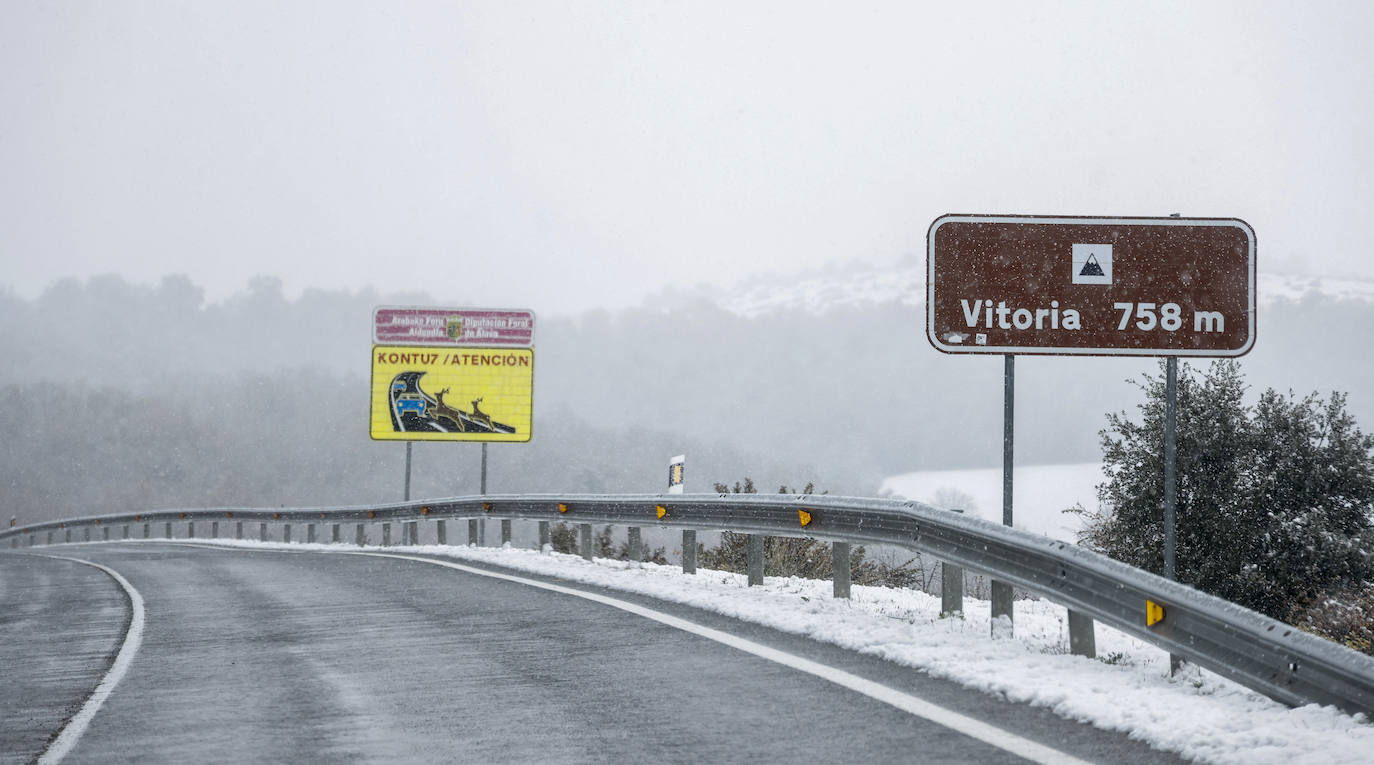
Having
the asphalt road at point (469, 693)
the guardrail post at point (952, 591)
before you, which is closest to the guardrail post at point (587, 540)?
the asphalt road at point (469, 693)

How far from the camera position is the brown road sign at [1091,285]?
335 inches

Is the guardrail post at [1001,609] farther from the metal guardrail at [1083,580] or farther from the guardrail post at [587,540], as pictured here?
the guardrail post at [587,540]

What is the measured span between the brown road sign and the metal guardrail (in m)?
1.35

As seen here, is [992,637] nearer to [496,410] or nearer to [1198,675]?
[1198,675]

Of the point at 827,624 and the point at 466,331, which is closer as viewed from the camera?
the point at 827,624

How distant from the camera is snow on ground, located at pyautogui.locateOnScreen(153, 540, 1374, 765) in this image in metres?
5.03

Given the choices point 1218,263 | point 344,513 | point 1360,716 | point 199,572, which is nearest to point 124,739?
point 1360,716

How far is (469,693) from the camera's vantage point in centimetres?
708

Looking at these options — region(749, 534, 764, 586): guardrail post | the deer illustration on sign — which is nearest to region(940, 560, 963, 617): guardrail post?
region(749, 534, 764, 586): guardrail post

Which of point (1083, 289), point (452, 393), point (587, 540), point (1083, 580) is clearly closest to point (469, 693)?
point (1083, 580)

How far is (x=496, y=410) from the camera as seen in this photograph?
116ft

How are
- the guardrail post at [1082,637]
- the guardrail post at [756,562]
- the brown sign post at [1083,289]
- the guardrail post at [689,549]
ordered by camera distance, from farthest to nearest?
1. the guardrail post at [689,549]
2. the guardrail post at [756,562]
3. the brown sign post at [1083,289]
4. the guardrail post at [1082,637]

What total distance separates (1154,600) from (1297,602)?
33.2 metres

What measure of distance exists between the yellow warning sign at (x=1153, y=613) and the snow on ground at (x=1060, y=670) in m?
0.32
